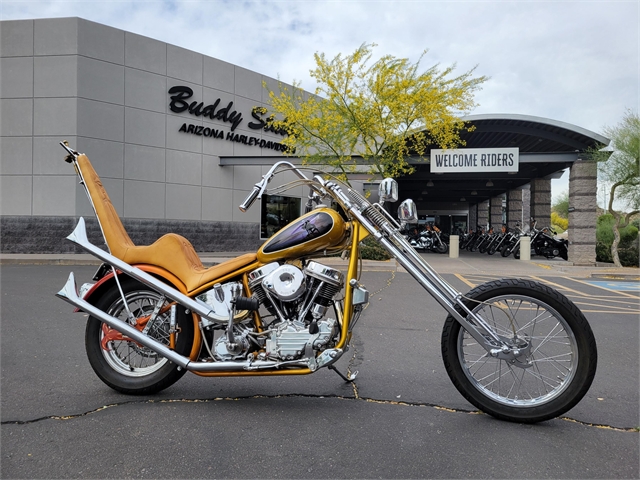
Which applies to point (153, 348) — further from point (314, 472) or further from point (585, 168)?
point (585, 168)

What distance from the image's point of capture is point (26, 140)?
15.1 m

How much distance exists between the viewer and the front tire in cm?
304

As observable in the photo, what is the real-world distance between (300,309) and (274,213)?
17.7 m

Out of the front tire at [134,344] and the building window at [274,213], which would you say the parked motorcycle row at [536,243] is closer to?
the building window at [274,213]

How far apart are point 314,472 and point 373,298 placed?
5259 mm

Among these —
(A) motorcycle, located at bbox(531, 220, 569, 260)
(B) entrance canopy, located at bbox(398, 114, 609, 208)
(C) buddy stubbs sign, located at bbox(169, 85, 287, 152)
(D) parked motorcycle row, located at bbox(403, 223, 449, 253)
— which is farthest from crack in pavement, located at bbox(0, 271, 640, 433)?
(D) parked motorcycle row, located at bbox(403, 223, 449, 253)

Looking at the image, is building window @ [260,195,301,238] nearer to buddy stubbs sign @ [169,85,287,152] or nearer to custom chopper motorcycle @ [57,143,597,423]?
buddy stubbs sign @ [169,85,287,152]

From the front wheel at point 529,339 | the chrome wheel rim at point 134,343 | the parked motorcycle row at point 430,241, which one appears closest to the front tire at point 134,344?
the chrome wheel rim at point 134,343

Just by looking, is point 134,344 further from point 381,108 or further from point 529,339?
point 381,108

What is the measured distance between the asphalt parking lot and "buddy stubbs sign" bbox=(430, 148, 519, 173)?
12.4 metres

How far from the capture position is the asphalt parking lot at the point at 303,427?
221cm

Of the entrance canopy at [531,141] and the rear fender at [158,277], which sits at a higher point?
the entrance canopy at [531,141]

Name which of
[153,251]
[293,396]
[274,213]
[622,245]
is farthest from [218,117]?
[293,396]

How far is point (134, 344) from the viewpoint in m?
3.15
